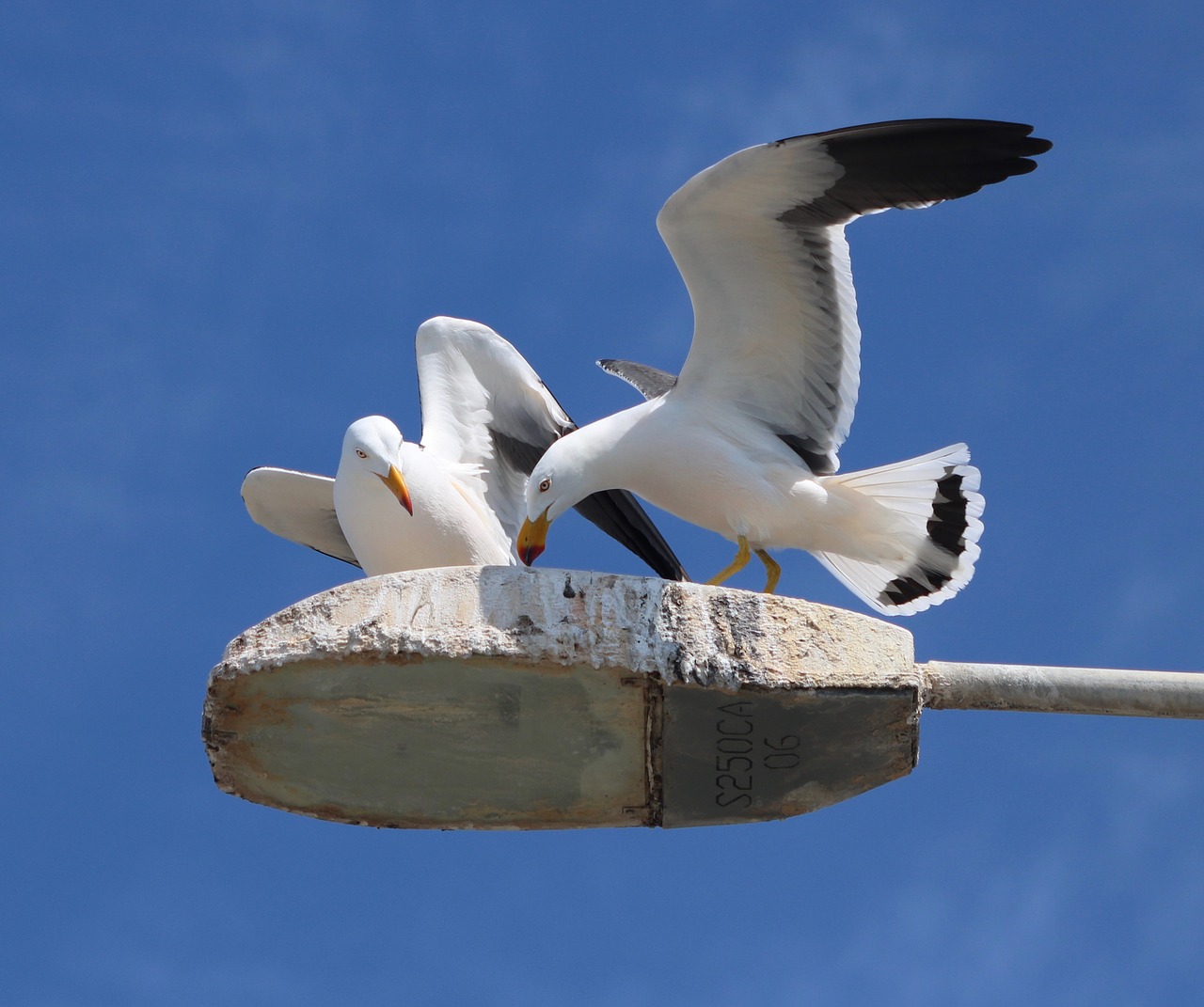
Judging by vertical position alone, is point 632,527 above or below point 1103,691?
above

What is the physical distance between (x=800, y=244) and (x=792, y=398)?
27.6 inches

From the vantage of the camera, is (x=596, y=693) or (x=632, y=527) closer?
(x=596, y=693)

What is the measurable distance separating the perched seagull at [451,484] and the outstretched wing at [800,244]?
98 centimetres

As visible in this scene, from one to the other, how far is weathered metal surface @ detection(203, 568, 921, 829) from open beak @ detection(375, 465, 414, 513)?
66.7 inches

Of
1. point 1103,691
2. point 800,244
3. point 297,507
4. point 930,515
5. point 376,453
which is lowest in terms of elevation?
point 1103,691

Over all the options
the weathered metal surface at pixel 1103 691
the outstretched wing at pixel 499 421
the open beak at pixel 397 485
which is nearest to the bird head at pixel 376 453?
the open beak at pixel 397 485

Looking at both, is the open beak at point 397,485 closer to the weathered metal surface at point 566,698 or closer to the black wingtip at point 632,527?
the black wingtip at point 632,527

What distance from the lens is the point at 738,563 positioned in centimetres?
607

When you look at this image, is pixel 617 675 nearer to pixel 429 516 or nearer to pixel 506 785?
pixel 506 785

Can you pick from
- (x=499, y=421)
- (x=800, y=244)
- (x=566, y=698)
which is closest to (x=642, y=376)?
(x=499, y=421)

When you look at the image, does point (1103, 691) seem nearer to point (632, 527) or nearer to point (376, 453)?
point (376, 453)

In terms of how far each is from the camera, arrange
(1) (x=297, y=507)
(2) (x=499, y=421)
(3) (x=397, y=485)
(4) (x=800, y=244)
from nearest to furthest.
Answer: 1. (3) (x=397, y=485)
2. (4) (x=800, y=244)
3. (2) (x=499, y=421)
4. (1) (x=297, y=507)

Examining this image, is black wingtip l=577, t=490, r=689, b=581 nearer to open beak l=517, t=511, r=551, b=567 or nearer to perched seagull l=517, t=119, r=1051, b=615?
perched seagull l=517, t=119, r=1051, b=615

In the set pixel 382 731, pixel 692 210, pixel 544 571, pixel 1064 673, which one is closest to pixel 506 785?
pixel 382 731
